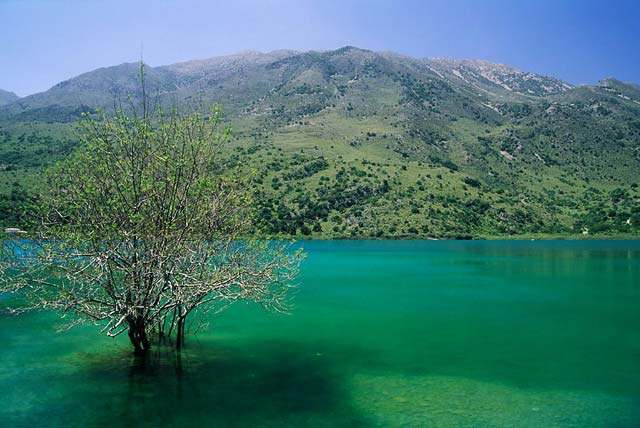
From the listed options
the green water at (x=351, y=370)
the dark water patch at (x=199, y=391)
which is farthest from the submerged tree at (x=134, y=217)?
the green water at (x=351, y=370)

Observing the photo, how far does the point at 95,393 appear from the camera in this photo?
19.1m

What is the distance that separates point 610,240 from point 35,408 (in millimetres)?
172242

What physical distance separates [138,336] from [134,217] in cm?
733

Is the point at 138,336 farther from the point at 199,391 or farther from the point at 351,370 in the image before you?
the point at 351,370

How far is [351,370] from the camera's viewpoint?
22906 mm

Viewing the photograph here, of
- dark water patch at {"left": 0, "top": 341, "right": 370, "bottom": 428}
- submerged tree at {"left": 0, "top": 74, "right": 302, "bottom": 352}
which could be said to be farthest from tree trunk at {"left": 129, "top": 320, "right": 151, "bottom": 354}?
dark water patch at {"left": 0, "top": 341, "right": 370, "bottom": 428}

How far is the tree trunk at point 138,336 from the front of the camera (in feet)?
72.1

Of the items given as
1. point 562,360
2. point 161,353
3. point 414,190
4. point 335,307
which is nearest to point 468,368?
point 562,360

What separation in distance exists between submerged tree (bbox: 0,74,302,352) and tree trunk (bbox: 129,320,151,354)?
0.11 metres

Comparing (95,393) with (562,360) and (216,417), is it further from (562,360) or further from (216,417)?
(562,360)

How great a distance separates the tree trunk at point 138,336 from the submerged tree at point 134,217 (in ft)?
0.36

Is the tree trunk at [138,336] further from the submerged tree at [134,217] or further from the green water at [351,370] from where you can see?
the green water at [351,370]

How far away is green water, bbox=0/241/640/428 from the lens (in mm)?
17453

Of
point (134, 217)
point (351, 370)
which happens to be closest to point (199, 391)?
point (351, 370)
